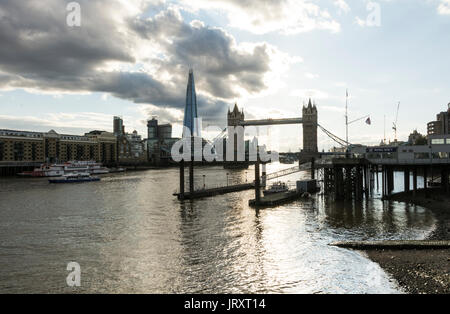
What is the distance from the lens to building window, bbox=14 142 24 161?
6216 inches

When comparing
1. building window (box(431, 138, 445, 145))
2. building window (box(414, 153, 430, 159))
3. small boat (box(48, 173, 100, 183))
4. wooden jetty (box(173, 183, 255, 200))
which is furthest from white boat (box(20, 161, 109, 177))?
building window (box(431, 138, 445, 145))

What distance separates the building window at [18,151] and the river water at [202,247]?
129 meters

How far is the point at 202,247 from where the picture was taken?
2705 centimetres

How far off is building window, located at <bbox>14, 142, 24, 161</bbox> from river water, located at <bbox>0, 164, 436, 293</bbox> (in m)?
129

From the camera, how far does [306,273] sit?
68.8 feet

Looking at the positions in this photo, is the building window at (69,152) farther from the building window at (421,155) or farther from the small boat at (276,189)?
the building window at (421,155)

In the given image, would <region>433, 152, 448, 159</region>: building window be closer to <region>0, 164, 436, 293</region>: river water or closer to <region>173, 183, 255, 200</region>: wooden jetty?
<region>0, 164, 436, 293</region>: river water

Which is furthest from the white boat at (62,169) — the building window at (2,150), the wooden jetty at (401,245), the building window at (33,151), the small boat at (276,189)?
the wooden jetty at (401,245)

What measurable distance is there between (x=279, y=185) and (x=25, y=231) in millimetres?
42402

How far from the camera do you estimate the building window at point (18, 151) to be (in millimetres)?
157875

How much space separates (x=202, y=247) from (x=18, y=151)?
164 m
